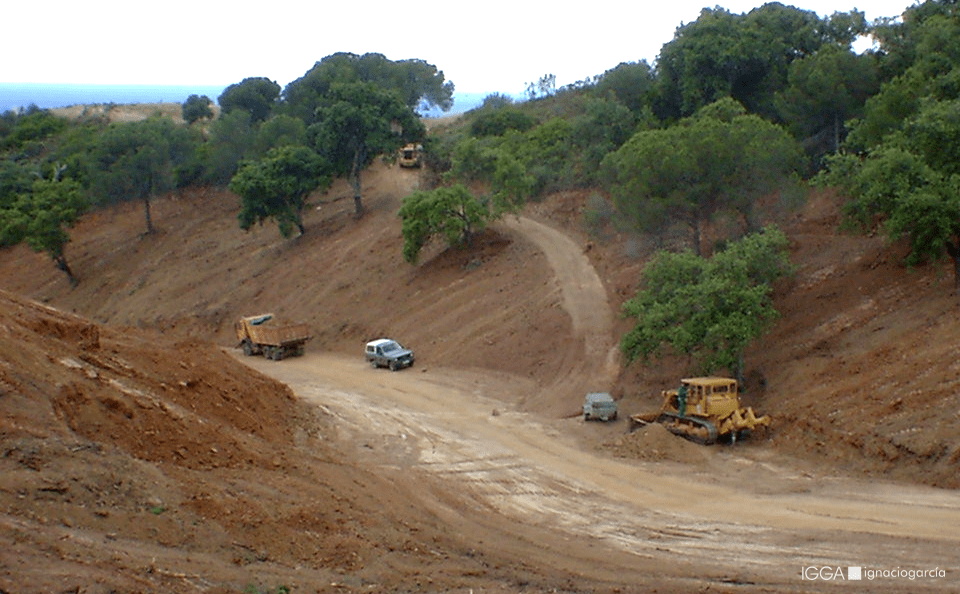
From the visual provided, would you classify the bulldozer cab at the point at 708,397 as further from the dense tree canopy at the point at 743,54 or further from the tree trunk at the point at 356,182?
the tree trunk at the point at 356,182

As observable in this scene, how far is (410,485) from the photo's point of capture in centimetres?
2077

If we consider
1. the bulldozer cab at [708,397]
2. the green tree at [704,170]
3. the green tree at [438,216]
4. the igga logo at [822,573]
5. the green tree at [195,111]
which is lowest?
the igga logo at [822,573]

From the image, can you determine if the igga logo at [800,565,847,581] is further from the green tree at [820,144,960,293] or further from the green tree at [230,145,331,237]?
the green tree at [230,145,331,237]

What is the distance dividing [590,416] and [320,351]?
61.4 ft

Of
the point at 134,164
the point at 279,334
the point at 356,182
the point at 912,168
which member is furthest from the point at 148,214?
the point at 912,168

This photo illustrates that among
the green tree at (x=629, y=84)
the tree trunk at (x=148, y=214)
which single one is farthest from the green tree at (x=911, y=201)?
the tree trunk at (x=148, y=214)

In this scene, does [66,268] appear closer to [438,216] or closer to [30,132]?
[30,132]

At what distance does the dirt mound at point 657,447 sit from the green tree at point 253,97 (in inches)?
2387

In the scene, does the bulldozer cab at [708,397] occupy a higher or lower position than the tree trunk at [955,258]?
lower

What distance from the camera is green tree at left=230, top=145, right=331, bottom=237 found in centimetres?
5350

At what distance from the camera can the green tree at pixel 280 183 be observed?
5350 centimetres

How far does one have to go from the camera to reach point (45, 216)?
56.9 metres

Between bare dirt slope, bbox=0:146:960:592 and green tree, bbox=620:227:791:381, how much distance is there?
6.82ft

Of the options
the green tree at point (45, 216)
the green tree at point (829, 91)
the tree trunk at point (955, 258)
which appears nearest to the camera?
the tree trunk at point (955, 258)
